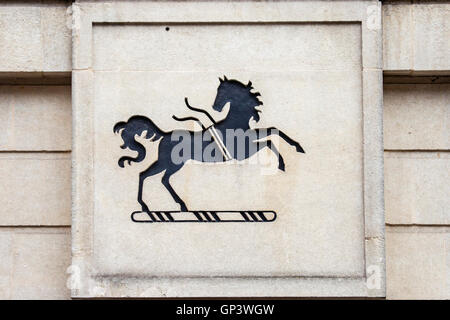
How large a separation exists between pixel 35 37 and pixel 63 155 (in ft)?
3.61

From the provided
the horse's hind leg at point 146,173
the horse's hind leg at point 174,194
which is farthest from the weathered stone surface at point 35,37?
the horse's hind leg at point 174,194

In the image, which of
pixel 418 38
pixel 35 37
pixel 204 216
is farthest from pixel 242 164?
pixel 35 37

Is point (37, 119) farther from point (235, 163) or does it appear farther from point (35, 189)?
point (235, 163)

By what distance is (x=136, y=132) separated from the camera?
784 cm

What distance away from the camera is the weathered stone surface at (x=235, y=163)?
7703 millimetres

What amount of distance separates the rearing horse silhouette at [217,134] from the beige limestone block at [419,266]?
1.47 metres

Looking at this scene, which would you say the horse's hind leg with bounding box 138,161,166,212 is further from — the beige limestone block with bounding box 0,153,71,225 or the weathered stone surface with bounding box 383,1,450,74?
the weathered stone surface with bounding box 383,1,450,74

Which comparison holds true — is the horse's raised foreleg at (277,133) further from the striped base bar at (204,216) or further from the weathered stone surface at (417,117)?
the weathered stone surface at (417,117)

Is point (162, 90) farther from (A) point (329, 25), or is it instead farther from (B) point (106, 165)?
(A) point (329, 25)

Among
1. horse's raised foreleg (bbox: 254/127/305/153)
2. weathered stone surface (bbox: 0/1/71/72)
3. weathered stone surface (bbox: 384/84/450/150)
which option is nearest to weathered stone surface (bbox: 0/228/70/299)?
weathered stone surface (bbox: 0/1/71/72)
